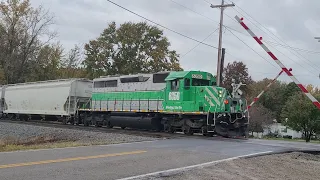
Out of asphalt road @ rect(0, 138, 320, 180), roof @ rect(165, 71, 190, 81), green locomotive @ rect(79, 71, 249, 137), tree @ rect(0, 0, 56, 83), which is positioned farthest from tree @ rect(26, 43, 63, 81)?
asphalt road @ rect(0, 138, 320, 180)

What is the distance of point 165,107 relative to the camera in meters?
21.0

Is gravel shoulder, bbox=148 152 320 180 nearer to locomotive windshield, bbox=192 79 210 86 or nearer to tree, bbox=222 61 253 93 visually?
locomotive windshield, bbox=192 79 210 86

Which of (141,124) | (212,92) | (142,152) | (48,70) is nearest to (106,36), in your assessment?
(48,70)

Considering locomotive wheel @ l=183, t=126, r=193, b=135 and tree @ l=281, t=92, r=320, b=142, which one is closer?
locomotive wheel @ l=183, t=126, r=193, b=135

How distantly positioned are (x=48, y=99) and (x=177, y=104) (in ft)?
46.8

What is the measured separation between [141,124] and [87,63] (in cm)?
2752

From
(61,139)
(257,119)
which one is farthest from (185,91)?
(257,119)

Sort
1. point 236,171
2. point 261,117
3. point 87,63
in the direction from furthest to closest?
point 261,117
point 87,63
point 236,171

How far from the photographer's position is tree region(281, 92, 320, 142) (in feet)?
165

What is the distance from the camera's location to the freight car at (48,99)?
2847cm

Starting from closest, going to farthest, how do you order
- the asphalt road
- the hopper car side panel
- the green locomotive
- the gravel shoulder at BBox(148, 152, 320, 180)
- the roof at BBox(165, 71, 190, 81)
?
the asphalt road → the gravel shoulder at BBox(148, 152, 320, 180) → the green locomotive → the roof at BBox(165, 71, 190, 81) → the hopper car side panel

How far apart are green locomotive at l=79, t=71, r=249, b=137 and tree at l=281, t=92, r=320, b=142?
33.1m

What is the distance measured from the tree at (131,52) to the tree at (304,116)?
59.5 ft

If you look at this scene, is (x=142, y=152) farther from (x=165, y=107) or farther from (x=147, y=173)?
(x=165, y=107)
